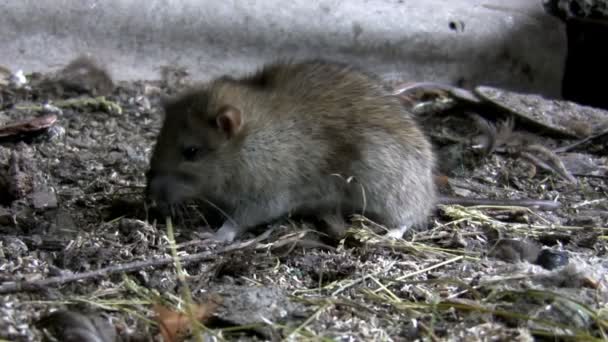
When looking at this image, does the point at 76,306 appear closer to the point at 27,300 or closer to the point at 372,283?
the point at 27,300

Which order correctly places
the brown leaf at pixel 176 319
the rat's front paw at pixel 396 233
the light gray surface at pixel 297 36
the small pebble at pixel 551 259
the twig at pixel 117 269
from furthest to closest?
the light gray surface at pixel 297 36 → the rat's front paw at pixel 396 233 → the small pebble at pixel 551 259 → the twig at pixel 117 269 → the brown leaf at pixel 176 319

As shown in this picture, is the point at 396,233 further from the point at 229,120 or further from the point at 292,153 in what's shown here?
the point at 229,120

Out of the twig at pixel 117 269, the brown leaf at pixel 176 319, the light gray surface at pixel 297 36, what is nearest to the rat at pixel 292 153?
the twig at pixel 117 269

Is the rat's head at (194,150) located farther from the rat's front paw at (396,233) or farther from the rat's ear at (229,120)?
the rat's front paw at (396,233)

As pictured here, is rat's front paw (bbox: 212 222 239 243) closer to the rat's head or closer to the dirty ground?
the dirty ground

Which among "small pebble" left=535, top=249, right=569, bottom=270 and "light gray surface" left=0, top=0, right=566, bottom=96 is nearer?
"small pebble" left=535, top=249, right=569, bottom=270

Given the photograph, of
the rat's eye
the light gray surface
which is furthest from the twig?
the light gray surface

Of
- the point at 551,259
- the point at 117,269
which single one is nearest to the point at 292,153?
the point at 117,269
